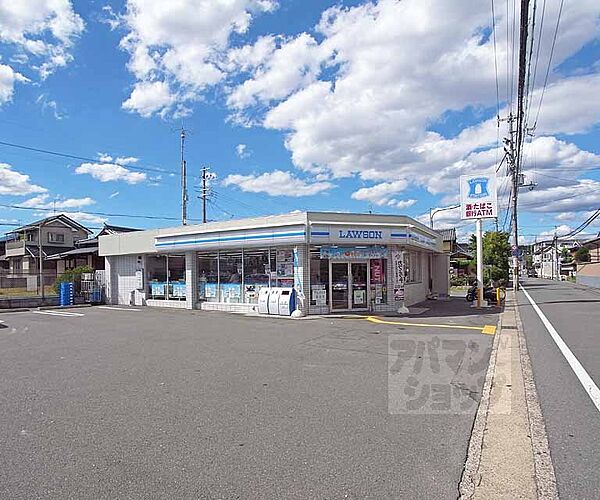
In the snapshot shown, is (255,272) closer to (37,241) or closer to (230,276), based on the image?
(230,276)

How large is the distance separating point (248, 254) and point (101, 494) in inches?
666

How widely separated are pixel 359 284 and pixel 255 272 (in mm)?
4381

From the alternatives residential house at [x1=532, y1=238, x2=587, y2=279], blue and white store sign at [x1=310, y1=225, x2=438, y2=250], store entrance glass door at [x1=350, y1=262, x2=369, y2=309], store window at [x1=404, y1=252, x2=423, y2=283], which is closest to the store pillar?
blue and white store sign at [x1=310, y1=225, x2=438, y2=250]

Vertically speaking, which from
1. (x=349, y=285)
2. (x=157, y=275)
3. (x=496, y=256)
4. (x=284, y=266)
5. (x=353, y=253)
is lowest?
(x=349, y=285)

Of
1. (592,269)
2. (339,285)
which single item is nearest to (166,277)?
(339,285)

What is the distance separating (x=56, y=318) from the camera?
66.5 feet

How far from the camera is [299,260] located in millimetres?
18656

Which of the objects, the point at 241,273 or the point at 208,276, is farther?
the point at 208,276

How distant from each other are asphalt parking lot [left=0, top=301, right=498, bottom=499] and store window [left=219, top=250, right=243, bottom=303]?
29.0 feet

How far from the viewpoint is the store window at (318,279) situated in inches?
739

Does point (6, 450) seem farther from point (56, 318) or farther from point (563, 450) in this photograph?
point (56, 318)

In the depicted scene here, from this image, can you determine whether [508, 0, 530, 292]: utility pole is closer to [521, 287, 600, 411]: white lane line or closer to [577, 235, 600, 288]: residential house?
[521, 287, 600, 411]: white lane line

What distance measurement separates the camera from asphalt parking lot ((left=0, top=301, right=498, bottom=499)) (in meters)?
4.14

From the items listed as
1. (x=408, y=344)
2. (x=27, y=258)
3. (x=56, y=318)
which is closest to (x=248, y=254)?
(x=56, y=318)
